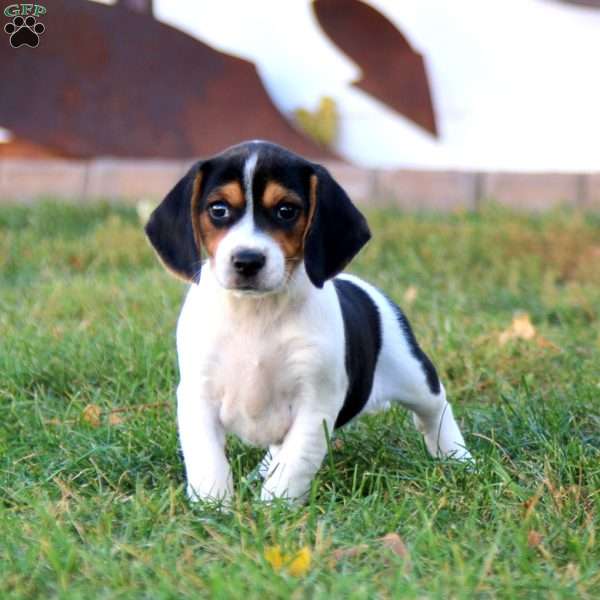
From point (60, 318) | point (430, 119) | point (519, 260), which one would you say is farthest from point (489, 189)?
point (60, 318)

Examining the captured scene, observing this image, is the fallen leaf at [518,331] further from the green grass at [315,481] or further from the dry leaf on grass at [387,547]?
the dry leaf on grass at [387,547]

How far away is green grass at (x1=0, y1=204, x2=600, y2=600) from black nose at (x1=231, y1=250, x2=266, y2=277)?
0.64 meters

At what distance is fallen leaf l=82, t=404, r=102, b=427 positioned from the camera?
4711 millimetres

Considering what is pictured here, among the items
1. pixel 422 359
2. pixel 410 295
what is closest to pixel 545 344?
pixel 410 295

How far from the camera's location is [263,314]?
4.05m

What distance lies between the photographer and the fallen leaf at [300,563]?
124 inches

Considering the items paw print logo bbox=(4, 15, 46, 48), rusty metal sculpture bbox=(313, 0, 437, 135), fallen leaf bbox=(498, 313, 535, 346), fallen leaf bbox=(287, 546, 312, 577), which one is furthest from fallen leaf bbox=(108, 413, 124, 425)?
paw print logo bbox=(4, 15, 46, 48)

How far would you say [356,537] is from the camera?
3.50 meters

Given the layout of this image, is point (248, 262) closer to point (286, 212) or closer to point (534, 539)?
point (286, 212)

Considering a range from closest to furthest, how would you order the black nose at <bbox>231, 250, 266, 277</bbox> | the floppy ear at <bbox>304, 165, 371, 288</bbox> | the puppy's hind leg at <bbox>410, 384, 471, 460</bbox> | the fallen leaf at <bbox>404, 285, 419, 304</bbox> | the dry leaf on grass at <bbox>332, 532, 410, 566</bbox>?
the dry leaf on grass at <bbox>332, 532, 410, 566</bbox> < the black nose at <bbox>231, 250, 266, 277</bbox> < the floppy ear at <bbox>304, 165, 371, 288</bbox> < the puppy's hind leg at <bbox>410, 384, 471, 460</bbox> < the fallen leaf at <bbox>404, 285, 419, 304</bbox>

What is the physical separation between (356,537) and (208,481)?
589mm

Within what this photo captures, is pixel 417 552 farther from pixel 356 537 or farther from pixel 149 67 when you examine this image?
pixel 149 67

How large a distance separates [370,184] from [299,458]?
22.9ft

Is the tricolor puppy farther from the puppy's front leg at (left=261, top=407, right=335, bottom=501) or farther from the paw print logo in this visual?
the paw print logo
